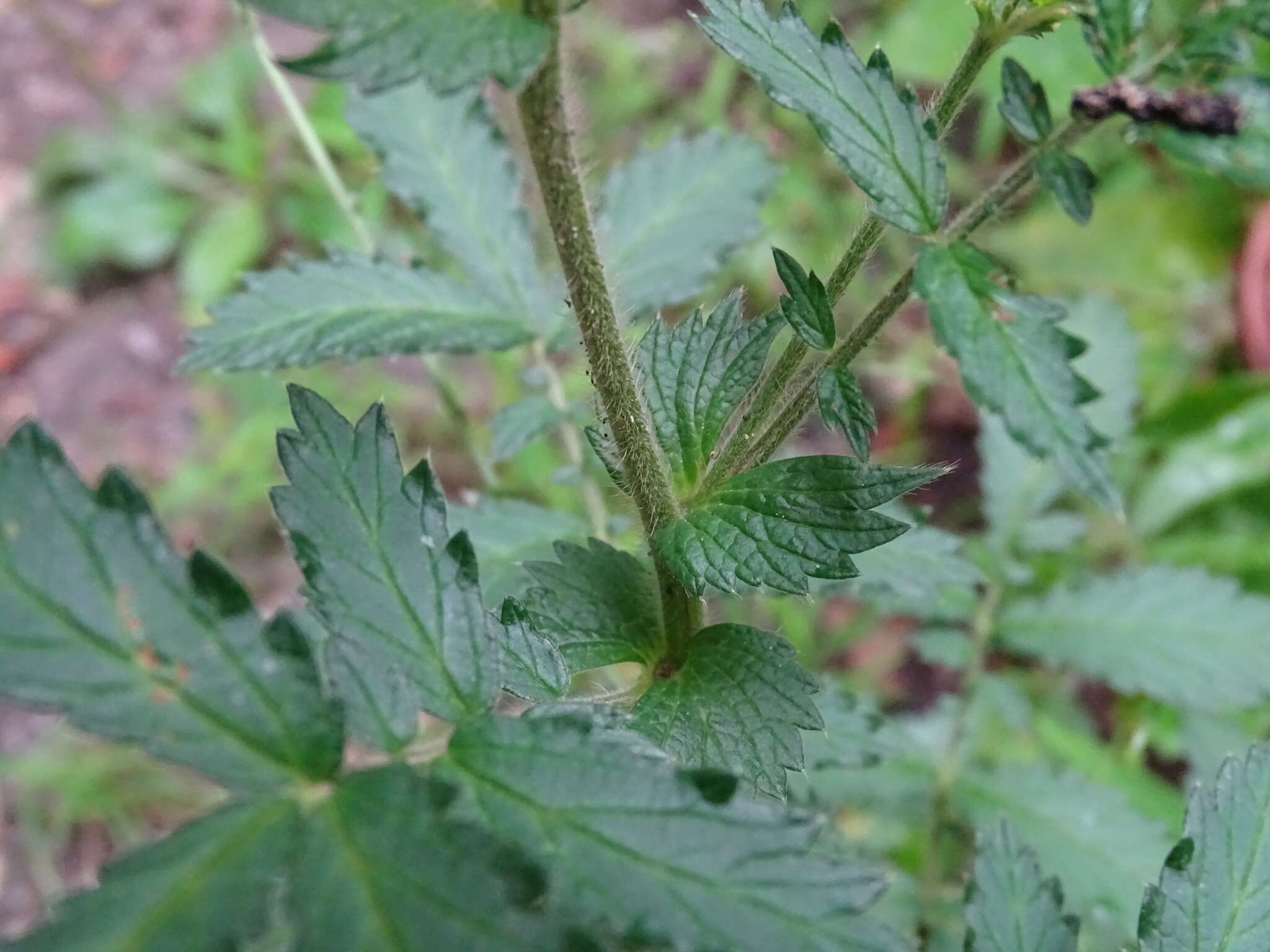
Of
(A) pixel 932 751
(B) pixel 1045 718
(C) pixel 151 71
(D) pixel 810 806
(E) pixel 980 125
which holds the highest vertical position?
(C) pixel 151 71

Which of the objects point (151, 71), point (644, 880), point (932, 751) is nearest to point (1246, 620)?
point (932, 751)

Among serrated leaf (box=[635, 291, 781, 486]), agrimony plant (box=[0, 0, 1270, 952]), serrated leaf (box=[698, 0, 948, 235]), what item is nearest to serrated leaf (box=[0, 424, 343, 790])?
agrimony plant (box=[0, 0, 1270, 952])

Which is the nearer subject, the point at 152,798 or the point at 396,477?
the point at 396,477

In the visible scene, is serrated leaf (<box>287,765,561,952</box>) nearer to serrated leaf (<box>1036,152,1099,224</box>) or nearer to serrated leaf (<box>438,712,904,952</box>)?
serrated leaf (<box>438,712,904,952</box>)

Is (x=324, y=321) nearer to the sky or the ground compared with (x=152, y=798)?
nearer to the sky

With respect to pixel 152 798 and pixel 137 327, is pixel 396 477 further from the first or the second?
pixel 137 327

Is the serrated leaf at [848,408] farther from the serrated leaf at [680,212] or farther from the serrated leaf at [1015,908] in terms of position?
the serrated leaf at [680,212]

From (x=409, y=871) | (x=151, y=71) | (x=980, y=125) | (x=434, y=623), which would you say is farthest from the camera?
(x=151, y=71)
